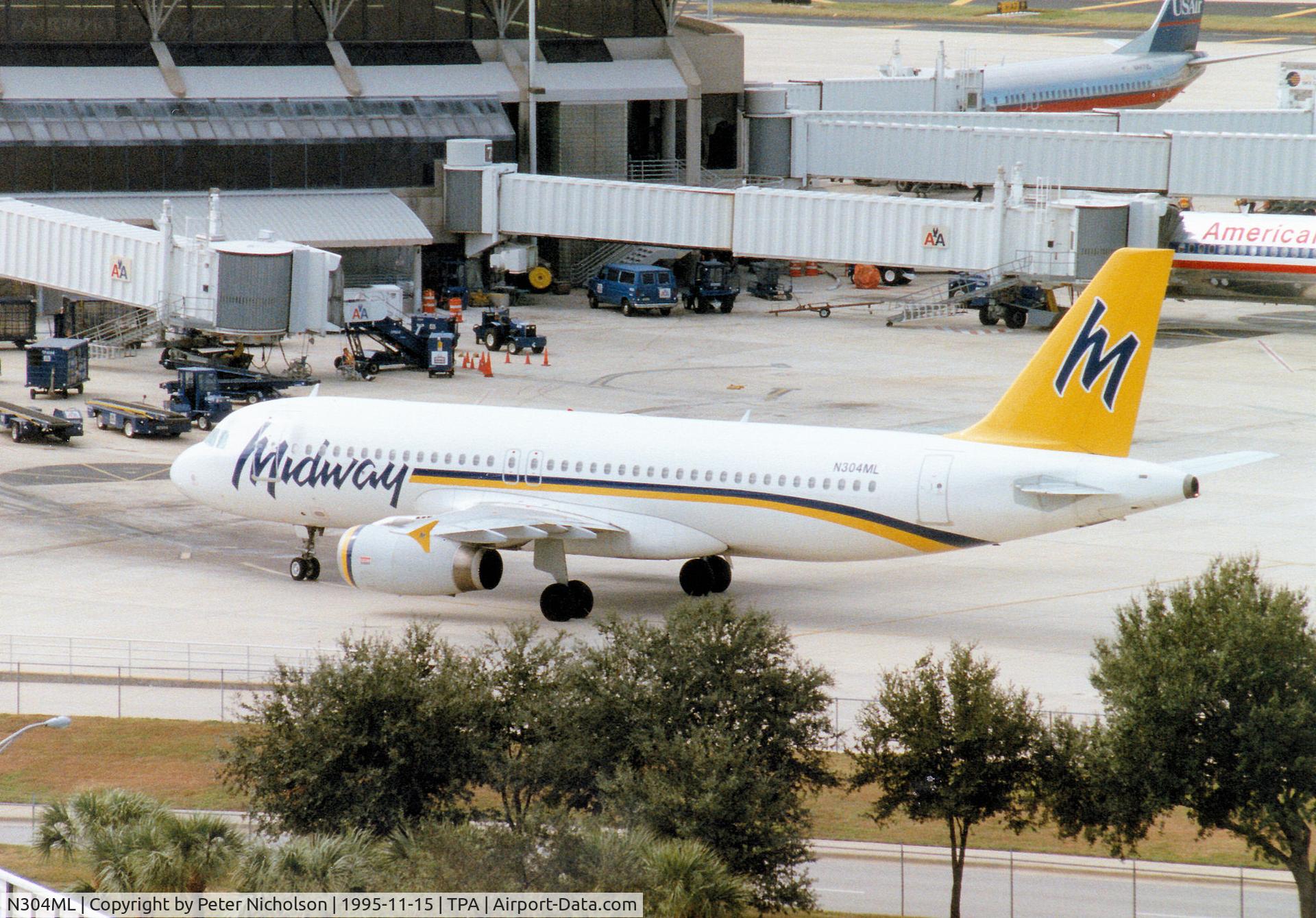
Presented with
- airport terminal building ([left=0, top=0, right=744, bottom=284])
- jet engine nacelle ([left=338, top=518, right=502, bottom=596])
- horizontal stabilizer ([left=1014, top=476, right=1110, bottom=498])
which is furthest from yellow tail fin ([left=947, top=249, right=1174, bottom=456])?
airport terminal building ([left=0, top=0, right=744, bottom=284])

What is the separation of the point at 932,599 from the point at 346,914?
79.2 ft

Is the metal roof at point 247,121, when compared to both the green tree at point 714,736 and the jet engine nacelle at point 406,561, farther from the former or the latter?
the green tree at point 714,736

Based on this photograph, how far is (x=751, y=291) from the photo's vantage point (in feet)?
327

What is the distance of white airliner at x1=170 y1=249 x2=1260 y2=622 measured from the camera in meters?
41.2

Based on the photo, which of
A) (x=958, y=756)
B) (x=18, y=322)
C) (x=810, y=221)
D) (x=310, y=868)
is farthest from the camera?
(x=810, y=221)

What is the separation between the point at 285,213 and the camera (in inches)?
3573

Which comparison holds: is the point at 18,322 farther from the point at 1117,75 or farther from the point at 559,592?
the point at 1117,75

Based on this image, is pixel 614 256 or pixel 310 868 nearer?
pixel 310 868

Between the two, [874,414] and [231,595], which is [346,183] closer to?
[874,414]

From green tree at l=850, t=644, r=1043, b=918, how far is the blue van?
62449mm

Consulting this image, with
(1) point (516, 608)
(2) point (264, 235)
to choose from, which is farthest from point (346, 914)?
(2) point (264, 235)

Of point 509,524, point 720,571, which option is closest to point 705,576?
point 720,571

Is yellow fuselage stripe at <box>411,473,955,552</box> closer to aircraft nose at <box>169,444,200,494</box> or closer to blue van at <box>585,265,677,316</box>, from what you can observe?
aircraft nose at <box>169,444,200,494</box>

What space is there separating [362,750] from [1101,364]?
18753 millimetres
